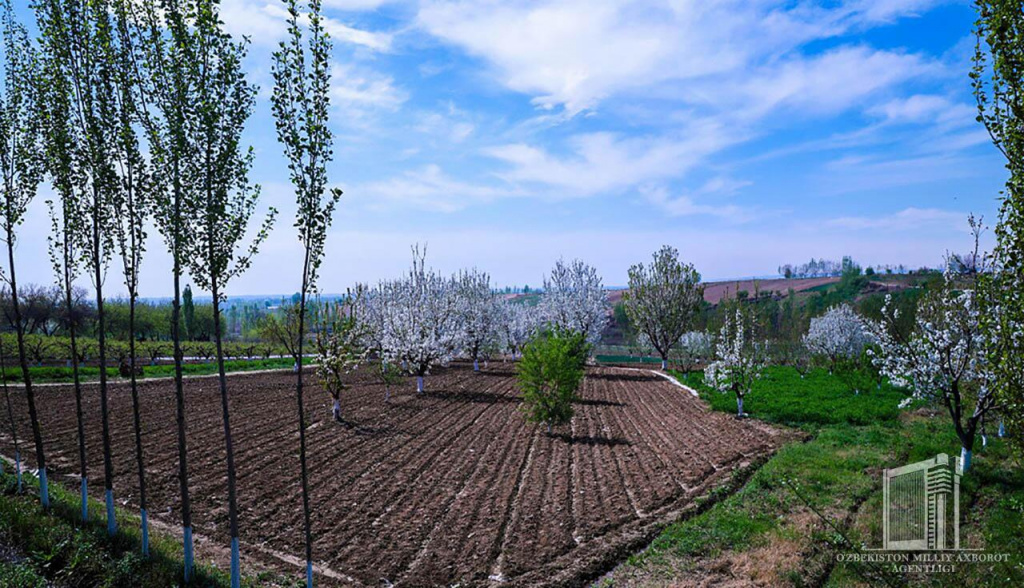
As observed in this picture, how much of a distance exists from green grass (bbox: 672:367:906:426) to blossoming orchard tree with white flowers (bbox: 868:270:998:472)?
6.82m

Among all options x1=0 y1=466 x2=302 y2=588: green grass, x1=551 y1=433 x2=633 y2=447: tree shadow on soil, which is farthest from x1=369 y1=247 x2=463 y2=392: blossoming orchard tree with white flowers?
x1=0 y1=466 x2=302 y2=588: green grass

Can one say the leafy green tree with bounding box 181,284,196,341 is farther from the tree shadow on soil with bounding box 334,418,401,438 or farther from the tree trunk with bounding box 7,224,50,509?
the tree shadow on soil with bounding box 334,418,401,438

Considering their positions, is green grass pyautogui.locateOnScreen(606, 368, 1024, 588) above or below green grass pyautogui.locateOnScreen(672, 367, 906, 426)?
above

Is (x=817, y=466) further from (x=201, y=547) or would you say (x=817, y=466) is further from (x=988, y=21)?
(x=201, y=547)

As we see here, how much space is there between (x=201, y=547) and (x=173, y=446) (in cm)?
840

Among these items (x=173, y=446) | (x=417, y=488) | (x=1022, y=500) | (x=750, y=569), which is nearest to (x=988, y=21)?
(x=750, y=569)

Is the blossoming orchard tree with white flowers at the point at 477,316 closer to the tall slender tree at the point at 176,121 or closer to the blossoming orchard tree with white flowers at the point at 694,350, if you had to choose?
the blossoming orchard tree with white flowers at the point at 694,350

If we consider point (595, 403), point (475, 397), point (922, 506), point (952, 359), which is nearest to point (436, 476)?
point (922, 506)

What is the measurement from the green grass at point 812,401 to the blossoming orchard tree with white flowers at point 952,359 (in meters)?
6.82

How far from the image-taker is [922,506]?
11.0 meters

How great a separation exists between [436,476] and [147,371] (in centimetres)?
3188

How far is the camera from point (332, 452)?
54.0ft

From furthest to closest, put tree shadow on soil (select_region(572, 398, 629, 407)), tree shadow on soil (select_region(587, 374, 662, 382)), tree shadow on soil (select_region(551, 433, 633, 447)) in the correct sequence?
tree shadow on soil (select_region(587, 374, 662, 382))
tree shadow on soil (select_region(572, 398, 629, 407))
tree shadow on soil (select_region(551, 433, 633, 447))

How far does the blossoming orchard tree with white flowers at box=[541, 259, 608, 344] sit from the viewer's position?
44.3 meters
